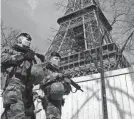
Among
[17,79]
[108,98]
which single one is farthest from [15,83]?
[108,98]

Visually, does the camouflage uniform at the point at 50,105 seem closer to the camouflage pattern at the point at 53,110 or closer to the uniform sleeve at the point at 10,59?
the camouflage pattern at the point at 53,110

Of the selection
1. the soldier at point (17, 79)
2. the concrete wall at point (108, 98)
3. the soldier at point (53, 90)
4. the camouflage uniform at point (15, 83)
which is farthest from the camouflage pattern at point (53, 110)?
the concrete wall at point (108, 98)

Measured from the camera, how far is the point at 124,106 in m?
3.95

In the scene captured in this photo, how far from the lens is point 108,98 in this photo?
4.16m

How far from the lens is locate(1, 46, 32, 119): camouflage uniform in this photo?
6.41 ft

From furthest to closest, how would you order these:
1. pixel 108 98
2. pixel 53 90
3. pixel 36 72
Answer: pixel 108 98 → pixel 53 90 → pixel 36 72

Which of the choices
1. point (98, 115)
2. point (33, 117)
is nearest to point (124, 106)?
point (98, 115)

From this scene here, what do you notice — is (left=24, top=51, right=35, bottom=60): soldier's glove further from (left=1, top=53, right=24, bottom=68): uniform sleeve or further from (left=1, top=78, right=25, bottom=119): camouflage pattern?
A: (left=1, top=78, right=25, bottom=119): camouflage pattern

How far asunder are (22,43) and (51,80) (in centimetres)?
57

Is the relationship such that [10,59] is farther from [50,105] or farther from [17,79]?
[50,105]

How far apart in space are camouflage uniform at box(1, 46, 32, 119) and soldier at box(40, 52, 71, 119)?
35cm

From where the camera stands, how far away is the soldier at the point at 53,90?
235 centimetres

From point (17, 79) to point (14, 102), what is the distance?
0.88ft

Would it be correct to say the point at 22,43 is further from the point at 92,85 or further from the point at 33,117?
the point at 92,85
